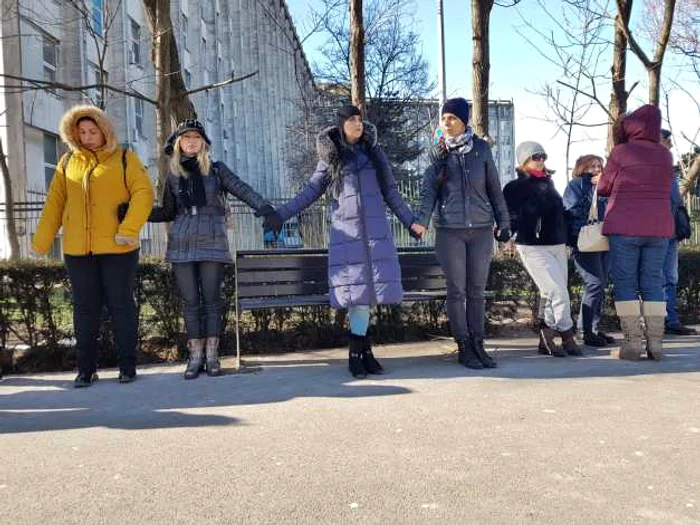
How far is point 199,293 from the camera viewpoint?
5355mm

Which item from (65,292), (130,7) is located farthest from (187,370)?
(130,7)

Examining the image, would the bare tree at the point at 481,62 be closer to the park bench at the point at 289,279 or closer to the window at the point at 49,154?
the park bench at the point at 289,279

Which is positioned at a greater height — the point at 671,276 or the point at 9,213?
the point at 9,213

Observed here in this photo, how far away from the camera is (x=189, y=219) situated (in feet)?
17.1

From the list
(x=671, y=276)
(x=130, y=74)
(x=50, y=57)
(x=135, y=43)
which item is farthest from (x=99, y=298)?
(x=135, y=43)

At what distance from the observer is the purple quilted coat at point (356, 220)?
16.5 ft

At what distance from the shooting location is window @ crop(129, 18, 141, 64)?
25641mm

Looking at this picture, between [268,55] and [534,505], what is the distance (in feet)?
173

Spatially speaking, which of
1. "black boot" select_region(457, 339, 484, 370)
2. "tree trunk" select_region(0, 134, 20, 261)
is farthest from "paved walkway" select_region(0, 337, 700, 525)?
"tree trunk" select_region(0, 134, 20, 261)

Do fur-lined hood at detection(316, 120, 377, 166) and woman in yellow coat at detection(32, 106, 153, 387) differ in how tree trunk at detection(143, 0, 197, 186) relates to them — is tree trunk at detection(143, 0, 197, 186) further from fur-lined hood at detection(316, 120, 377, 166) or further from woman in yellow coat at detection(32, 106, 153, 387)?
fur-lined hood at detection(316, 120, 377, 166)

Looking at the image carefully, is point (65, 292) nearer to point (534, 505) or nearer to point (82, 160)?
point (82, 160)

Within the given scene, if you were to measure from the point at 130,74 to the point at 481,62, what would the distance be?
2010cm

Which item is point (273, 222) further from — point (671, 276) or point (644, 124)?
point (671, 276)

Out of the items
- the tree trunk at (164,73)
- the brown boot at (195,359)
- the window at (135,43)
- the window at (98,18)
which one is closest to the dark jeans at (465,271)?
the brown boot at (195,359)
